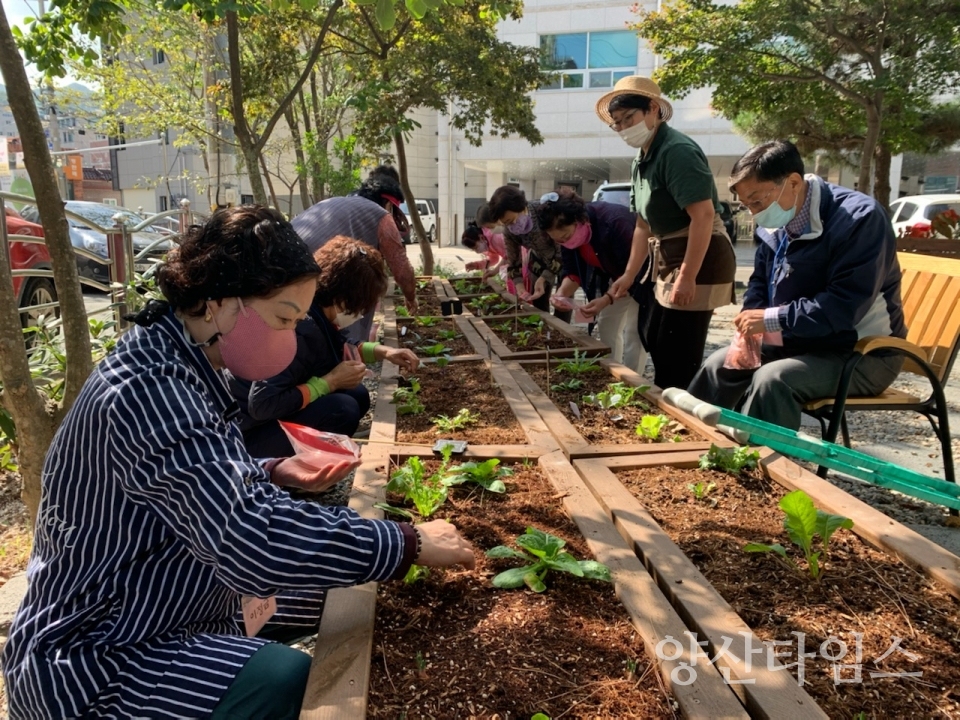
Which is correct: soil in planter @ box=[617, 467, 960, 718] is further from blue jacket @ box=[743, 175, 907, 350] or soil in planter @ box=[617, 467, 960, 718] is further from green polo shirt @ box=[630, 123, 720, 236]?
green polo shirt @ box=[630, 123, 720, 236]

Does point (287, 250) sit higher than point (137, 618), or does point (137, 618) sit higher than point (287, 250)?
point (287, 250)

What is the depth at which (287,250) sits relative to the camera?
151 centimetres

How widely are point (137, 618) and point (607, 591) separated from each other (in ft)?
3.46

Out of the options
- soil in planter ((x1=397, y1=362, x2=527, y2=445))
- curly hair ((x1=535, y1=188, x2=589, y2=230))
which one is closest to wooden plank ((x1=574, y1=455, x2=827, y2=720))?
soil in planter ((x1=397, y1=362, x2=527, y2=445))

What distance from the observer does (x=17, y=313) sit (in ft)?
9.23

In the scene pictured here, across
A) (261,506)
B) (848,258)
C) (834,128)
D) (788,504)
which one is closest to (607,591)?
(788,504)

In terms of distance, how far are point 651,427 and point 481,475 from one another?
2.91ft

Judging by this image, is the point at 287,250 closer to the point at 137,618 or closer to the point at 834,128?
the point at 137,618

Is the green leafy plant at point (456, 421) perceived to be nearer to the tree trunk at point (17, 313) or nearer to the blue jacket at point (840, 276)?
the blue jacket at point (840, 276)

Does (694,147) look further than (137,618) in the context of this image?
Yes

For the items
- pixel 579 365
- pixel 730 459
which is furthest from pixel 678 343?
pixel 730 459

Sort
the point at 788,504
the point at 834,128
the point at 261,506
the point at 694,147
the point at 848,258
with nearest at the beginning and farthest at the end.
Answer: the point at 261,506 < the point at 788,504 < the point at 848,258 < the point at 694,147 < the point at 834,128

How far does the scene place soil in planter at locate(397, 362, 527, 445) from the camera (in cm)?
294

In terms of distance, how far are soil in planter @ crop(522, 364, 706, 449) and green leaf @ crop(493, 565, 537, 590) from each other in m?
1.20
